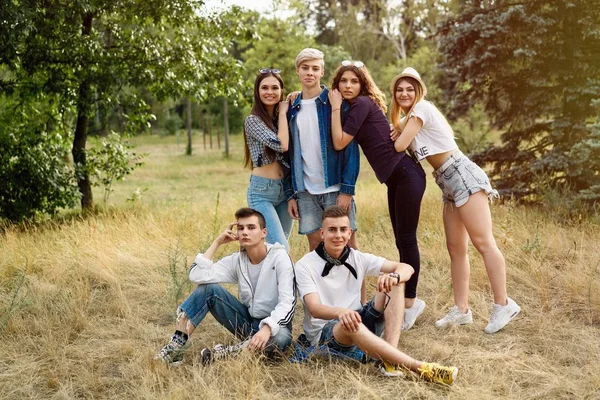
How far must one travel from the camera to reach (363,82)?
4547 mm

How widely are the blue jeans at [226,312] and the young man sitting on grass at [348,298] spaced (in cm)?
23

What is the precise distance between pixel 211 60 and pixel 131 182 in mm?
9996

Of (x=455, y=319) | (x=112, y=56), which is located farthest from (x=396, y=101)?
(x=112, y=56)

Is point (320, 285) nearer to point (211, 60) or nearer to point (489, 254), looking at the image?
point (489, 254)

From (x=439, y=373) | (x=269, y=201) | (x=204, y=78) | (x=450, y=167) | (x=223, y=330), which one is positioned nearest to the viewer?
(x=439, y=373)

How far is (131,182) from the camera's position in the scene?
1988 cm

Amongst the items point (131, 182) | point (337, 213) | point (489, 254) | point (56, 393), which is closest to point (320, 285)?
point (337, 213)

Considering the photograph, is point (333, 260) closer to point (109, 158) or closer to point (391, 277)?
point (391, 277)

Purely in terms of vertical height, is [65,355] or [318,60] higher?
[318,60]

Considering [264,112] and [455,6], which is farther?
[455,6]

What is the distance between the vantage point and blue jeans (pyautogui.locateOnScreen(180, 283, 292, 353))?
13.7ft

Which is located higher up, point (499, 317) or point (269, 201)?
point (269, 201)

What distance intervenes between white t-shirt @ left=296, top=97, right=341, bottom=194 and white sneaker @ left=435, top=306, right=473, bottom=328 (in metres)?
1.30

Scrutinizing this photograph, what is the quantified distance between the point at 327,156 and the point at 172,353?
5.72ft
